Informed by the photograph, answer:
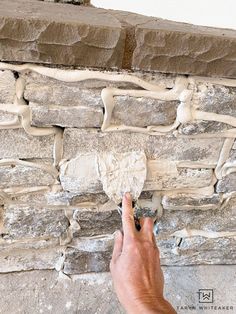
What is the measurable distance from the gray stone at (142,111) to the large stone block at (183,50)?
85mm

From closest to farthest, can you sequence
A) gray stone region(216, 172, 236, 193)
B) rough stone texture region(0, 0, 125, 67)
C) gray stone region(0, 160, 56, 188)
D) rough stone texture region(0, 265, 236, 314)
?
rough stone texture region(0, 0, 125, 67), gray stone region(0, 160, 56, 188), gray stone region(216, 172, 236, 193), rough stone texture region(0, 265, 236, 314)

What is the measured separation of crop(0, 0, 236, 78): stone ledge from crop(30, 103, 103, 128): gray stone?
11 centimetres

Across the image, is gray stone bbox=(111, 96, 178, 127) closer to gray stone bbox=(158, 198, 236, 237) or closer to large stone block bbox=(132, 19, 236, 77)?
large stone block bbox=(132, 19, 236, 77)

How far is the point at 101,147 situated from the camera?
95 centimetres

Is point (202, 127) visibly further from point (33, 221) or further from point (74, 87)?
point (33, 221)

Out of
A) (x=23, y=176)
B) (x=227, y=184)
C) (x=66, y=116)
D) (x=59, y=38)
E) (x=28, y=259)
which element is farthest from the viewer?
(x=28, y=259)

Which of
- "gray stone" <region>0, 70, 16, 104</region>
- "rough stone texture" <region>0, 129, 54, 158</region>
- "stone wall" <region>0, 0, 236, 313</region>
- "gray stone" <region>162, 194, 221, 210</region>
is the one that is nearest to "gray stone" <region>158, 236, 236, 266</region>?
"stone wall" <region>0, 0, 236, 313</region>

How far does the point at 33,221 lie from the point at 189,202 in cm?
46

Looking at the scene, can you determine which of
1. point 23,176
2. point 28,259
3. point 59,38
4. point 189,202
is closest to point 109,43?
point 59,38

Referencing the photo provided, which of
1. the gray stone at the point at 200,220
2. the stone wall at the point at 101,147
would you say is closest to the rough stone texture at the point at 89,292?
the stone wall at the point at 101,147

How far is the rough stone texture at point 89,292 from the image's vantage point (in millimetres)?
1188

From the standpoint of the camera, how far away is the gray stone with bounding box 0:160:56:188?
0.97 meters

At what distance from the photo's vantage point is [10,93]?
0.83m

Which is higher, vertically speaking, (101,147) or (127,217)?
(101,147)
